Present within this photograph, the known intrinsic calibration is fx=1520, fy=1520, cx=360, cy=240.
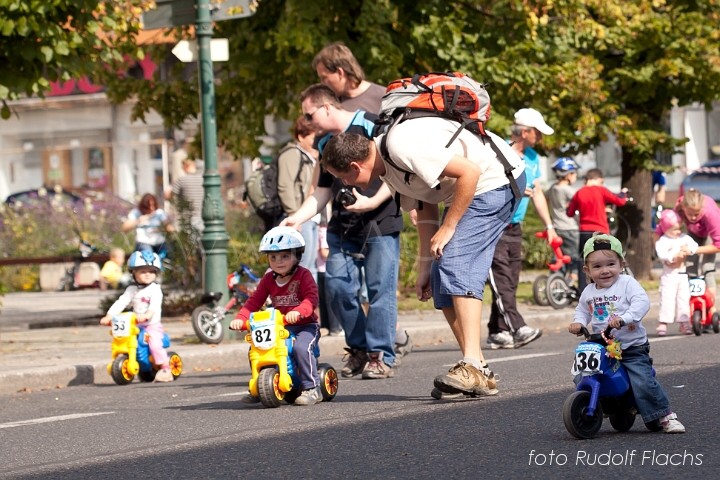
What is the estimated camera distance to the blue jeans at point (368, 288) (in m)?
9.91

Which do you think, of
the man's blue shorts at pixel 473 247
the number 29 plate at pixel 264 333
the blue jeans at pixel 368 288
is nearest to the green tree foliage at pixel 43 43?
the blue jeans at pixel 368 288

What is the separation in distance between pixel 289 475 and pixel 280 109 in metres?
12.6

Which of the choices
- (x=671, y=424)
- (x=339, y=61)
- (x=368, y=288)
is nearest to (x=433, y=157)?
(x=671, y=424)

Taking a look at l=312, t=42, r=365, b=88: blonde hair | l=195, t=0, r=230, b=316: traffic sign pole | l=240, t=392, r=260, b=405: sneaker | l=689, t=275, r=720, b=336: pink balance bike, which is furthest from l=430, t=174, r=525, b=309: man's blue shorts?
l=195, t=0, r=230, b=316: traffic sign pole

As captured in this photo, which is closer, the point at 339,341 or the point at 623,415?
the point at 623,415

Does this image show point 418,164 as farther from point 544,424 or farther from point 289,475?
point 289,475

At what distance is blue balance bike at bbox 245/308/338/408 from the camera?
866cm

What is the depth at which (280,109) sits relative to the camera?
60.4 feet

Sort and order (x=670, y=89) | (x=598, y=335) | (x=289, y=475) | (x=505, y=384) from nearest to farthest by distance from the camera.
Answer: (x=289, y=475) → (x=598, y=335) → (x=505, y=384) → (x=670, y=89)

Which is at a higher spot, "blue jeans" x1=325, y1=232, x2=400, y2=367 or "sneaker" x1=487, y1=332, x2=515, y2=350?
"blue jeans" x1=325, y1=232, x2=400, y2=367

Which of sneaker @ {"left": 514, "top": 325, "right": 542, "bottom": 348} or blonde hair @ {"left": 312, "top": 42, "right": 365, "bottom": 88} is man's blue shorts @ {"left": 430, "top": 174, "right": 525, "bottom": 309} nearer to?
blonde hair @ {"left": 312, "top": 42, "right": 365, "bottom": 88}

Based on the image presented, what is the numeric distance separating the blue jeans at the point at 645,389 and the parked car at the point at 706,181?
75.3ft

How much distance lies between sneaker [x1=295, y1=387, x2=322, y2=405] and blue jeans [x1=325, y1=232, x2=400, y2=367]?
112 centimetres

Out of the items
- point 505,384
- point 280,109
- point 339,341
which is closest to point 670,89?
point 280,109
